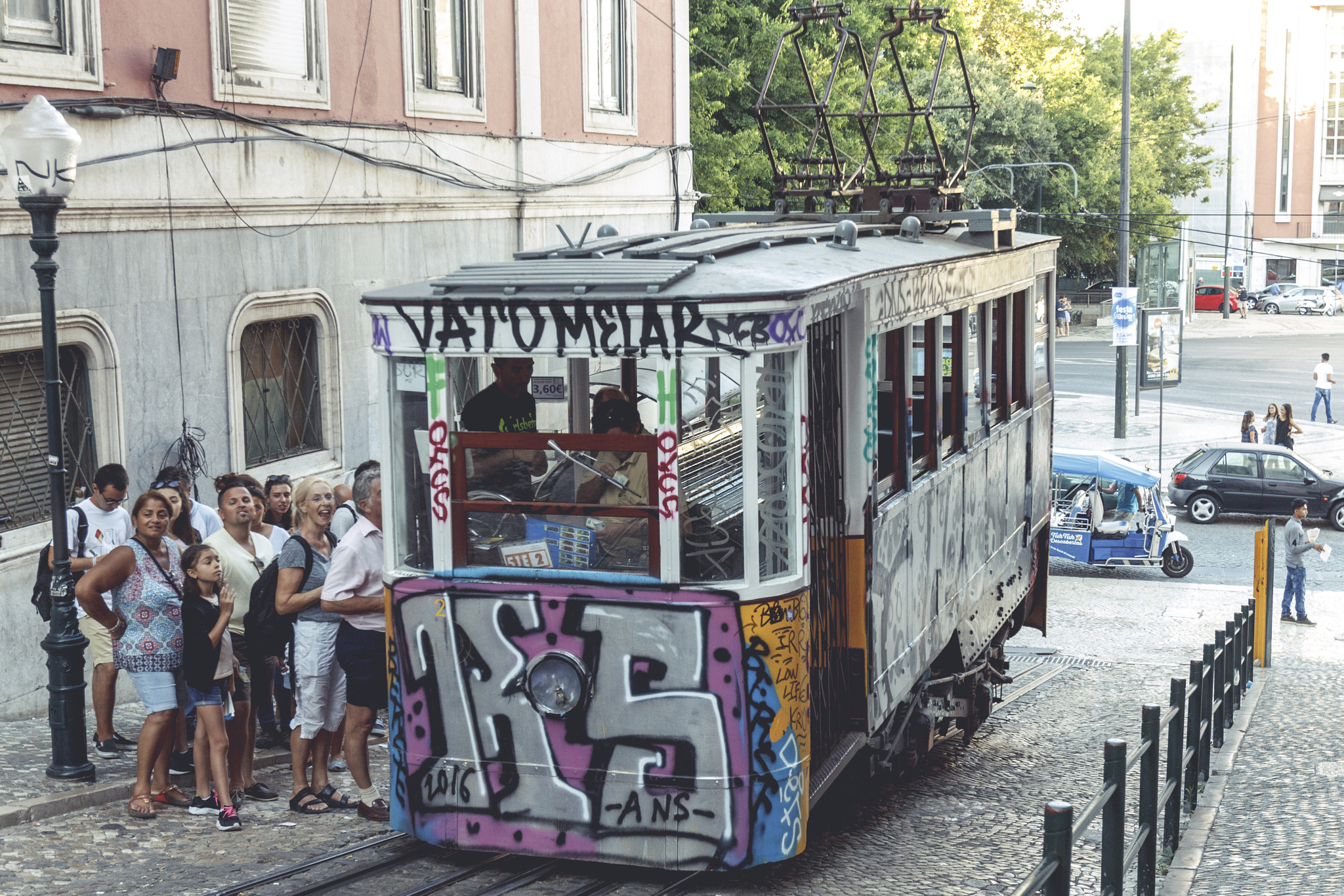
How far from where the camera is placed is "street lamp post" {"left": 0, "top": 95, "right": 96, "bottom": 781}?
7.77 meters

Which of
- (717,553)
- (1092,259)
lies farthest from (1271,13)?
(717,553)

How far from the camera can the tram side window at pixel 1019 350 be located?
10.6m

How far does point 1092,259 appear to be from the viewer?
54.2 meters

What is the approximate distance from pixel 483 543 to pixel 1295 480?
2063 centimetres

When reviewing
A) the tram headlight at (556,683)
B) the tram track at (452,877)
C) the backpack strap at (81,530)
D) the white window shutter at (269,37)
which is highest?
the white window shutter at (269,37)

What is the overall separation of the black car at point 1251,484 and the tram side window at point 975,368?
16.2m

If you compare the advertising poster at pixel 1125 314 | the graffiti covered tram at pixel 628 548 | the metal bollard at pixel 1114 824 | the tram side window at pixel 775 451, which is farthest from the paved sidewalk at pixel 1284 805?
the advertising poster at pixel 1125 314

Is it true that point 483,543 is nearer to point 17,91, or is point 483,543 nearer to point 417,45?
point 17,91

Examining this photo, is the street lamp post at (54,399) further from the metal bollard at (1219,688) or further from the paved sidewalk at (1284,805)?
the metal bollard at (1219,688)

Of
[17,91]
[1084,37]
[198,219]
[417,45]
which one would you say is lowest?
[198,219]

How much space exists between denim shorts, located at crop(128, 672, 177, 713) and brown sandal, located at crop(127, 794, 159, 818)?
16.5 inches

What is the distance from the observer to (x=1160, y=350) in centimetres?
2708

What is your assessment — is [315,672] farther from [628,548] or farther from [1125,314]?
[1125,314]

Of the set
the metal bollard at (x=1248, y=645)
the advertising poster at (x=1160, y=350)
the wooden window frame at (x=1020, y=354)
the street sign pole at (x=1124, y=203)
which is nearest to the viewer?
the wooden window frame at (x=1020, y=354)
